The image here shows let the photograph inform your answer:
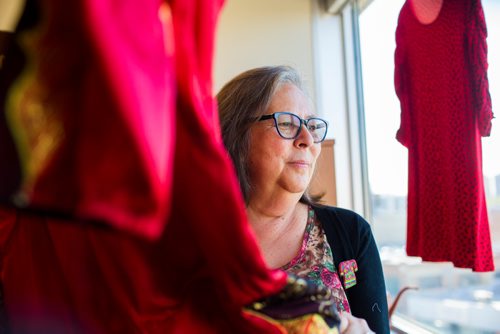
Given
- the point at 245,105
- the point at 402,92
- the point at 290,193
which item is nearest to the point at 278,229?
the point at 290,193

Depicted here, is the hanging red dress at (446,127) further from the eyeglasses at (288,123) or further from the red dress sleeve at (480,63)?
the eyeglasses at (288,123)

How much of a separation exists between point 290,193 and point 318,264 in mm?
198

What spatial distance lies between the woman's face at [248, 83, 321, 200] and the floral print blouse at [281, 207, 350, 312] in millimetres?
127

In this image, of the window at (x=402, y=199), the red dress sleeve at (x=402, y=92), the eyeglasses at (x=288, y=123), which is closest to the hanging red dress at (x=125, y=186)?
the eyeglasses at (x=288, y=123)

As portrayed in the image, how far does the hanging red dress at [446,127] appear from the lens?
1.33 metres

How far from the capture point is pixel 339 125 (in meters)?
2.97

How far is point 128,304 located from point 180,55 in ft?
1.27

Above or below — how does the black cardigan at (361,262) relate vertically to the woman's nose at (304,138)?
below

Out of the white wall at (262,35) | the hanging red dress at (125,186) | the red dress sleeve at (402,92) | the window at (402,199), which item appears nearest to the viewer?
the hanging red dress at (125,186)

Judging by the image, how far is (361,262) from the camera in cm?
121

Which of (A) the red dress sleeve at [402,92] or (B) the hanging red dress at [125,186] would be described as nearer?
(B) the hanging red dress at [125,186]

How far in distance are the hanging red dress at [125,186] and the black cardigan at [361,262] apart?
25.3 inches

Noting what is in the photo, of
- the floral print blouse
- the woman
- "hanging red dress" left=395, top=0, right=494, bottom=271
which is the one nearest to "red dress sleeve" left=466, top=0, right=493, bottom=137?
"hanging red dress" left=395, top=0, right=494, bottom=271

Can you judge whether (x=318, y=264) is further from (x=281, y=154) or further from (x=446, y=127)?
(x=446, y=127)
